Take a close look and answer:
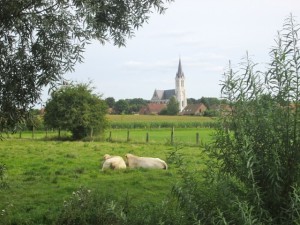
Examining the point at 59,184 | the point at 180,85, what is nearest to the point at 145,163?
the point at 59,184

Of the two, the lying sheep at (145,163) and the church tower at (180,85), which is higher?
the church tower at (180,85)

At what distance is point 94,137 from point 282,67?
36.2 meters

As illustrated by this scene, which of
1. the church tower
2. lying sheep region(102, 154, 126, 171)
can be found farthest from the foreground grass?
the church tower

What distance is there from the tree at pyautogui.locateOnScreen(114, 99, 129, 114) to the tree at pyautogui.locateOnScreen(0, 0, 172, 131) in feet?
322

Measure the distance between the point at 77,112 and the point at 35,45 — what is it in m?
31.2

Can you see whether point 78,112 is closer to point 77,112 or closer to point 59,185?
point 77,112

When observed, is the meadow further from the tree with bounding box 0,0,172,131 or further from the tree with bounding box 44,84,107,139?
the tree with bounding box 44,84,107,139

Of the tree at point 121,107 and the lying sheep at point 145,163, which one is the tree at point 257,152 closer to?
the lying sheep at point 145,163

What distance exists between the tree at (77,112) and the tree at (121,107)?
65.9 m

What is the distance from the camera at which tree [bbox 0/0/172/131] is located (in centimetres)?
830

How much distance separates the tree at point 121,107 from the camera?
358 ft

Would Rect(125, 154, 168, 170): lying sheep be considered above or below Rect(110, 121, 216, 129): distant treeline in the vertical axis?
below

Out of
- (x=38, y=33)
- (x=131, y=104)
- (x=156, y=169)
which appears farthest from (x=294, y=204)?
(x=131, y=104)

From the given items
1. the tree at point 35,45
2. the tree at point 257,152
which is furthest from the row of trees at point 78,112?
the tree at point 257,152
